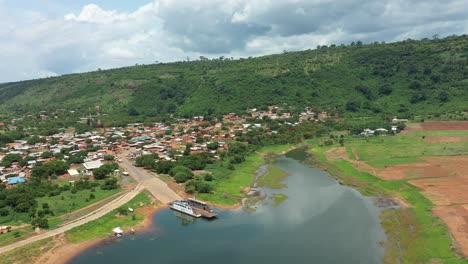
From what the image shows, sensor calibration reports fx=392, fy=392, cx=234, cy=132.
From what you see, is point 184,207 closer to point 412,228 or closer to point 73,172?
point 412,228

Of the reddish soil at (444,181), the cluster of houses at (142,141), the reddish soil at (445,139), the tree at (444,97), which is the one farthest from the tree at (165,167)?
the tree at (444,97)

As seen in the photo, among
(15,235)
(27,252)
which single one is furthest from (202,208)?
(15,235)

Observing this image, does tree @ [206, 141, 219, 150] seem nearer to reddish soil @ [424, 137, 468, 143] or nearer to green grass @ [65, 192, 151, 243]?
green grass @ [65, 192, 151, 243]

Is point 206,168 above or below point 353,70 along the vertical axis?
below

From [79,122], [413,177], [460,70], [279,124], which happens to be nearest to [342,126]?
[279,124]

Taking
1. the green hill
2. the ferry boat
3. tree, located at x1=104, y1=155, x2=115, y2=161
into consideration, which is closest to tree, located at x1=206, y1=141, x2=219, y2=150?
tree, located at x1=104, y1=155, x2=115, y2=161

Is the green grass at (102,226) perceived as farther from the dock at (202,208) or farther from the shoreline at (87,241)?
the dock at (202,208)

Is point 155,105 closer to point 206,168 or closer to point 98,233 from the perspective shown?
point 206,168
